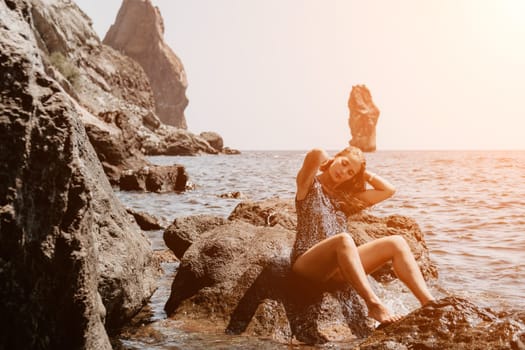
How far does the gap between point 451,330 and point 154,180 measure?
59.8 feet

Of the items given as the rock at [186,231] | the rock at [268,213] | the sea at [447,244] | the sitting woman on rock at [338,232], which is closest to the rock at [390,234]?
the sea at [447,244]

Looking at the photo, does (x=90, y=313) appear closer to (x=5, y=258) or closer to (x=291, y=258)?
(x=5, y=258)

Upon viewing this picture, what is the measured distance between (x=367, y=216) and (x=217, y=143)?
79.1m

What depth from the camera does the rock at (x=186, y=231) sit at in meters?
7.72

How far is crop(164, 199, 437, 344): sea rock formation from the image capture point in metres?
4.64

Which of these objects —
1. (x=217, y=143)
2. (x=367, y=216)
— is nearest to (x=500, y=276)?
(x=367, y=216)

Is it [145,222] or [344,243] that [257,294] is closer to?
[344,243]

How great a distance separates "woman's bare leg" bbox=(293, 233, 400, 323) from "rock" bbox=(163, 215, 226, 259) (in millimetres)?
3167

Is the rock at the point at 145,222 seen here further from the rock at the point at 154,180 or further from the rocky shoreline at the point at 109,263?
the rock at the point at 154,180

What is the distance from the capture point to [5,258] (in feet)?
8.16

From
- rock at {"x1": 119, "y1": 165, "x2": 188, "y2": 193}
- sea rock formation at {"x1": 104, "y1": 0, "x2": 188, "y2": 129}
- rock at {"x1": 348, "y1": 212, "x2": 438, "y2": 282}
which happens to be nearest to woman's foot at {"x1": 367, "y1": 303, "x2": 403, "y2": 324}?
rock at {"x1": 348, "y1": 212, "x2": 438, "y2": 282}

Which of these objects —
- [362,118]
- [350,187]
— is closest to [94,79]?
[350,187]

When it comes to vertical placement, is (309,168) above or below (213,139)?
above

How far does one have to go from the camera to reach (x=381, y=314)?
13.2 ft
